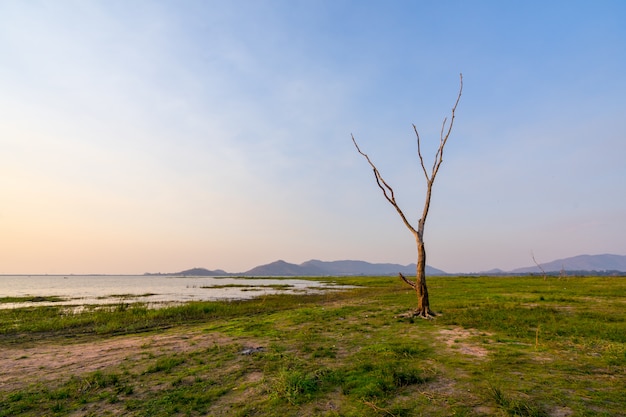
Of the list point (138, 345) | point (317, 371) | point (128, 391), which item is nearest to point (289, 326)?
point (138, 345)

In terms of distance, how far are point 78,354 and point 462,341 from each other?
17.6 metres

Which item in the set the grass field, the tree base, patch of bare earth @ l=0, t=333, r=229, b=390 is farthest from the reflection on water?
the tree base

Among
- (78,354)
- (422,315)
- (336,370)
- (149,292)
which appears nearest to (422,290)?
(422,315)

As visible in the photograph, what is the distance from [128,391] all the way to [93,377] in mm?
2260

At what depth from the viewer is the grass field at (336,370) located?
7.68 meters

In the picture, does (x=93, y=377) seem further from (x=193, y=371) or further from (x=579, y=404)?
(x=579, y=404)

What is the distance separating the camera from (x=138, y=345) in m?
15.7

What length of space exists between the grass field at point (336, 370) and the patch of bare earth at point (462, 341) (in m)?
0.07

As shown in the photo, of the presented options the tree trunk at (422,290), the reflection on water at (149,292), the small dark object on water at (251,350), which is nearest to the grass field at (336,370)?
the small dark object on water at (251,350)

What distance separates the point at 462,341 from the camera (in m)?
13.8

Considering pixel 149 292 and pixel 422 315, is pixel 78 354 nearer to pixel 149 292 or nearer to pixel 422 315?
pixel 422 315

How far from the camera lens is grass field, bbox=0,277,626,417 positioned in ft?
25.2

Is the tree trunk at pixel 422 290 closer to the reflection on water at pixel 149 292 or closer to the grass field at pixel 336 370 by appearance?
the grass field at pixel 336 370

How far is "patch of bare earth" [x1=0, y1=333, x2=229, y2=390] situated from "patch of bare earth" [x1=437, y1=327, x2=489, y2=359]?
10943 millimetres
